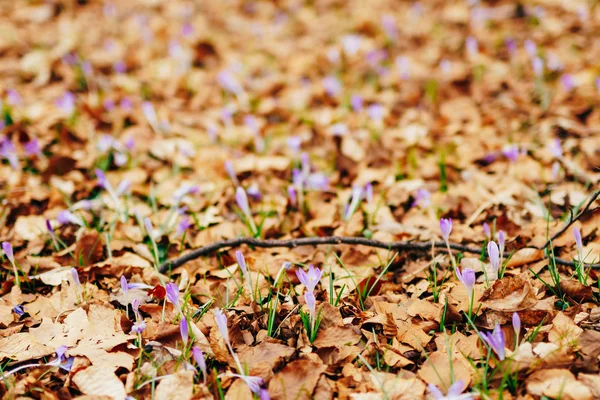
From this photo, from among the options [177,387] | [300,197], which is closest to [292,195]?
[300,197]

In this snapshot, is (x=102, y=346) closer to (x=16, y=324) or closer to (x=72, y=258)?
(x=16, y=324)

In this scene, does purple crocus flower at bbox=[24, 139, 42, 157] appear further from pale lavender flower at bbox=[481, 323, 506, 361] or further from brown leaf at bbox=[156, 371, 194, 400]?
pale lavender flower at bbox=[481, 323, 506, 361]

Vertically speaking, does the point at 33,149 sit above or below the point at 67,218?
above

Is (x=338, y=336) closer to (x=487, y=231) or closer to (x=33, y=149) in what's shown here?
(x=487, y=231)

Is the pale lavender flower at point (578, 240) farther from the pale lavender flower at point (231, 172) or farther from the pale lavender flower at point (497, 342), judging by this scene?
the pale lavender flower at point (231, 172)

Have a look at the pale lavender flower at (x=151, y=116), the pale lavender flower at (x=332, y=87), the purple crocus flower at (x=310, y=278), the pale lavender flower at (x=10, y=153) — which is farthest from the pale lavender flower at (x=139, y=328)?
the pale lavender flower at (x=332, y=87)
